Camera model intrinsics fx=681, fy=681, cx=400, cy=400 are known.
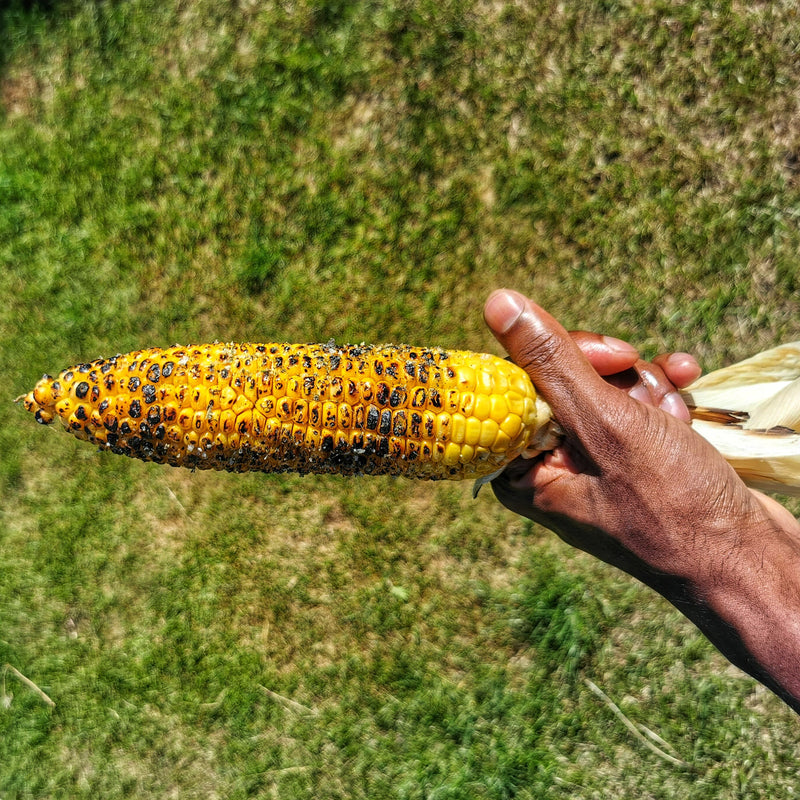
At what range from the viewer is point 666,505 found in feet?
6.96

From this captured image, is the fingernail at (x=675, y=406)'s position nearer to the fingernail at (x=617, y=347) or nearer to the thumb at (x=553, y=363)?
the fingernail at (x=617, y=347)

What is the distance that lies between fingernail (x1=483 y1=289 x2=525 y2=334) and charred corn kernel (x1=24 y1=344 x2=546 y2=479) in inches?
9.8

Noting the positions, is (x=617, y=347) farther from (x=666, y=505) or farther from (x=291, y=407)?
(x=291, y=407)

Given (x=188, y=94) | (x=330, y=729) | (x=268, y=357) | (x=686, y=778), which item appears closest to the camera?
(x=268, y=357)

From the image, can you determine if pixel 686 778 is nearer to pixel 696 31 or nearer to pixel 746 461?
pixel 746 461

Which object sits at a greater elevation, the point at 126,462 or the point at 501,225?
the point at 501,225

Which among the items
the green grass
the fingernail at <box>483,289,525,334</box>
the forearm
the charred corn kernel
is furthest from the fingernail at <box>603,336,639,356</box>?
the green grass

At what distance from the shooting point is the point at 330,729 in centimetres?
393

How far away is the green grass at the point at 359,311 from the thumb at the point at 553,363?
184 cm

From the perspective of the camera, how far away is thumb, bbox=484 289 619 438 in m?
2.14

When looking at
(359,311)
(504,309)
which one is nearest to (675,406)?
(504,309)

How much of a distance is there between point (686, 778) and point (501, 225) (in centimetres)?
325

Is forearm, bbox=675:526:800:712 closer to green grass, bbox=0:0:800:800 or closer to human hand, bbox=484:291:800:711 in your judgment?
human hand, bbox=484:291:800:711

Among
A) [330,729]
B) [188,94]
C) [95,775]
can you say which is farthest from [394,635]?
[188,94]
